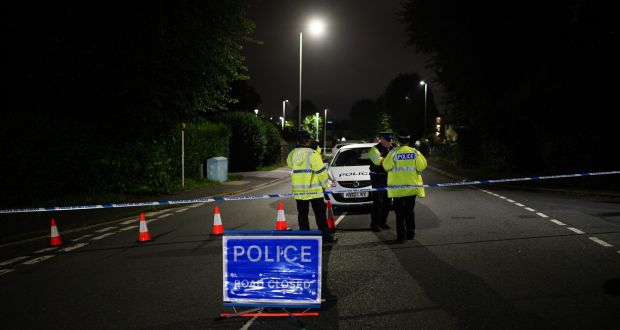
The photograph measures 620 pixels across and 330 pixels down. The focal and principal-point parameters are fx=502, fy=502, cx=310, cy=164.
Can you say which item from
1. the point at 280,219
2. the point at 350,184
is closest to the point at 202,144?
the point at 350,184

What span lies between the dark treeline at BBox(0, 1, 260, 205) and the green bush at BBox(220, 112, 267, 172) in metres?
14.5

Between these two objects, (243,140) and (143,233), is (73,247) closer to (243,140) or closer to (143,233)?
(143,233)

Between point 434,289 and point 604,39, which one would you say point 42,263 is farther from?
point 604,39

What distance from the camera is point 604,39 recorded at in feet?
68.1

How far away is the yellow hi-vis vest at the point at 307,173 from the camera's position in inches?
293

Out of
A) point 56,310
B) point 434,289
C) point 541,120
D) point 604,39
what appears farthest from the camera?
point 541,120

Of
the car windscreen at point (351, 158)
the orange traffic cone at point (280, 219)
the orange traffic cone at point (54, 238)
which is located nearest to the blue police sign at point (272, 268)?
the orange traffic cone at point (280, 219)

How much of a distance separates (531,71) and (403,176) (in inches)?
755

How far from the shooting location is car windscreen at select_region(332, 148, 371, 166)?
12.4 m

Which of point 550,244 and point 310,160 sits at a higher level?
point 310,160

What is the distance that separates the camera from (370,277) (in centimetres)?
630

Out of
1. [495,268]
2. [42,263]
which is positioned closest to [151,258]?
[42,263]

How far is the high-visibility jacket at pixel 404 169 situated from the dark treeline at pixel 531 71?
15063 mm

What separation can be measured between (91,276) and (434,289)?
444cm
